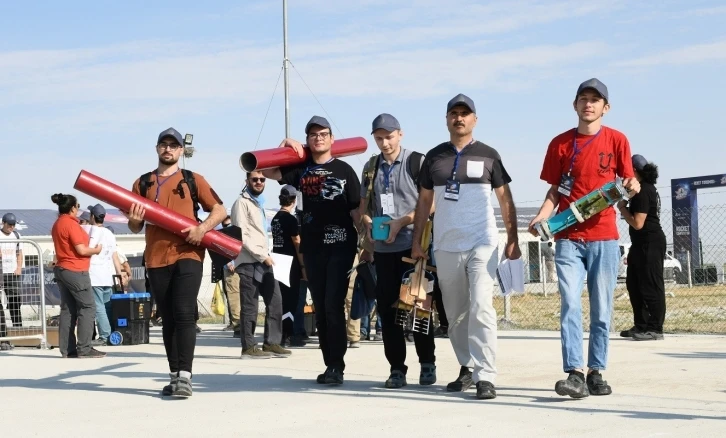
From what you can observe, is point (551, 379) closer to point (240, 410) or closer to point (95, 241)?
point (240, 410)

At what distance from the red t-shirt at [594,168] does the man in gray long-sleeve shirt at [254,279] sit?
15.2 ft

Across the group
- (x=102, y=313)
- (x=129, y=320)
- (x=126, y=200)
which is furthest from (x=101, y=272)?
(x=126, y=200)

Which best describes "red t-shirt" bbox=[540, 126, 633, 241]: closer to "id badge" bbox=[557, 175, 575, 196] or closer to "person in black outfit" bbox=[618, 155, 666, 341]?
"id badge" bbox=[557, 175, 575, 196]

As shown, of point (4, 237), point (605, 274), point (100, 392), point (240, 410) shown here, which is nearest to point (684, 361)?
point (605, 274)

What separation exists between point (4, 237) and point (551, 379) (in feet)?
29.7

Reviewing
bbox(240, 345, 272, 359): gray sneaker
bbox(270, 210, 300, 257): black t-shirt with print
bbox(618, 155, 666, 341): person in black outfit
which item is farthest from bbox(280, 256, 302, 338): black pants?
bbox(618, 155, 666, 341): person in black outfit

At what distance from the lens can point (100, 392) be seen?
27.1 feet

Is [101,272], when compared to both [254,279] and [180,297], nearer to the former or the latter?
[254,279]

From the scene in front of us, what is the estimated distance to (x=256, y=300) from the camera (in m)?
11.2

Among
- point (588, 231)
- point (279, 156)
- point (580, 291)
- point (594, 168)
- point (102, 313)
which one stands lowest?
point (102, 313)

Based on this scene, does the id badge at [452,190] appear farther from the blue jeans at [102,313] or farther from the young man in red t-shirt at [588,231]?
the blue jeans at [102,313]

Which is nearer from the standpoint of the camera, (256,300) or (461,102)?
(461,102)

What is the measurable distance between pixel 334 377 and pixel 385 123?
197 cm

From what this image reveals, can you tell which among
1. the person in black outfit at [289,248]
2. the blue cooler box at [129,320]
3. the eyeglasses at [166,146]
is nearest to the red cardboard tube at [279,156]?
the eyeglasses at [166,146]
